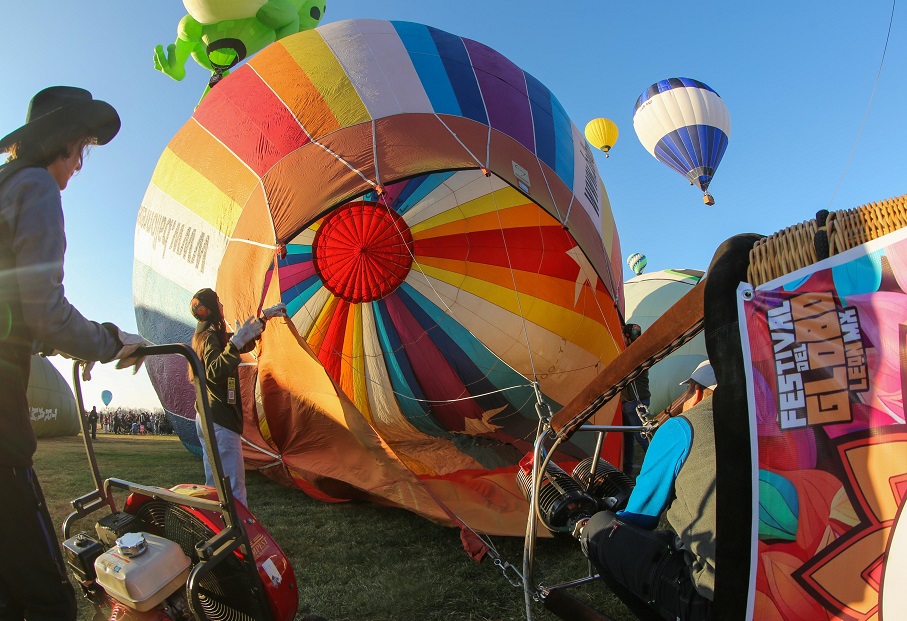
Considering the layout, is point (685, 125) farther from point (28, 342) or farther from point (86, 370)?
point (28, 342)

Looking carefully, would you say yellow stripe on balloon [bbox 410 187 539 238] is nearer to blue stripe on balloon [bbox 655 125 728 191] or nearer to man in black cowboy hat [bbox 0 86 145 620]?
man in black cowboy hat [bbox 0 86 145 620]

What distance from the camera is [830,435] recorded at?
2.69 ft

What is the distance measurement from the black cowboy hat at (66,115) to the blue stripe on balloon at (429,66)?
2935 mm

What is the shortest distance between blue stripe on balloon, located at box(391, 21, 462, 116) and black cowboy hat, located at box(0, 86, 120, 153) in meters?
2.94

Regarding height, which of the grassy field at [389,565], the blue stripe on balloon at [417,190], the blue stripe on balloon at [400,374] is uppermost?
the blue stripe on balloon at [417,190]

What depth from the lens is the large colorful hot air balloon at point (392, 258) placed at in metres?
3.79

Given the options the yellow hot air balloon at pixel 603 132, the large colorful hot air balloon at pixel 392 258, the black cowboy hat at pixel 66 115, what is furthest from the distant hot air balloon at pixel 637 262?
the black cowboy hat at pixel 66 115

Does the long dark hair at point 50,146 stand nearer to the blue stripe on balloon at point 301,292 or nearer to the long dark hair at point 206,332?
the long dark hair at point 206,332

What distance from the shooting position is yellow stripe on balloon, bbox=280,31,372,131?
4129mm

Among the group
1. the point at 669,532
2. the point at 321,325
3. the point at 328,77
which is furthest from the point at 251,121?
the point at 669,532

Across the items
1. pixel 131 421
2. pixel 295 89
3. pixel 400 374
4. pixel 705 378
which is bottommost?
pixel 131 421

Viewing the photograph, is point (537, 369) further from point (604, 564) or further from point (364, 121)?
point (604, 564)

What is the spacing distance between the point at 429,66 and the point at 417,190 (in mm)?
1285

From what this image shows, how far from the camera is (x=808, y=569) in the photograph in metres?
0.84
